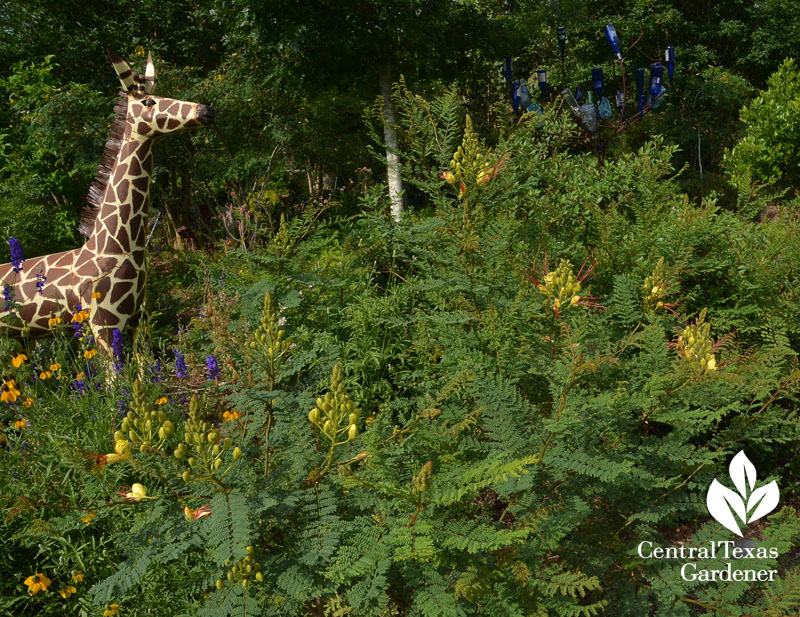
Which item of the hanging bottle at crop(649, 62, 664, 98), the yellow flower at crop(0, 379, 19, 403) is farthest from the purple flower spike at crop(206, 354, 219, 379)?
the hanging bottle at crop(649, 62, 664, 98)

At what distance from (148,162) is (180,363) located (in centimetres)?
156

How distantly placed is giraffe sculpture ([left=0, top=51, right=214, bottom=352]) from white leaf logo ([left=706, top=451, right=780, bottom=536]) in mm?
3278

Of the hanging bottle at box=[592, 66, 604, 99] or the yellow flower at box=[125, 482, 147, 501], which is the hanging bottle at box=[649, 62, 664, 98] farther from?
the yellow flower at box=[125, 482, 147, 501]

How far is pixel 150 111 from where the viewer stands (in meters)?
3.78

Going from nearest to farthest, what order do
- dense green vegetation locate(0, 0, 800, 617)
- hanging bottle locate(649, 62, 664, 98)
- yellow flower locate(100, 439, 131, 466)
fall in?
yellow flower locate(100, 439, 131, 466) < dense green vegetation locate(0, 0, 800, 617) < hanging bottle locate(649, 62, 664, 98)

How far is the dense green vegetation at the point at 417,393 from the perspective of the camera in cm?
147

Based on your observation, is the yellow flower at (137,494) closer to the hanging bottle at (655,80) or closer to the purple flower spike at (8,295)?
the purple flower spike at (8,295)

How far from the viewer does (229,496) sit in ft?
4.50

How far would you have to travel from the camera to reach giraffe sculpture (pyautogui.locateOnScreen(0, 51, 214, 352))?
355 cm

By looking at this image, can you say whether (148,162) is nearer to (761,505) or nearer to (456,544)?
(456,544)

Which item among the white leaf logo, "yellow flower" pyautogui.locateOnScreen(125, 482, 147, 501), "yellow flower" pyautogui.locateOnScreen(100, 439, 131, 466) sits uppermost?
"yellow flower" pyautogui.locateOnScreen(100, 439, 131, 466)

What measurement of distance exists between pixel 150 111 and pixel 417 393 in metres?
2.60

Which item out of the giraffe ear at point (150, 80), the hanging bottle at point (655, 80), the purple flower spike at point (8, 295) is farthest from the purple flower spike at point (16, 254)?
the hanging bottle at point (655, 80)

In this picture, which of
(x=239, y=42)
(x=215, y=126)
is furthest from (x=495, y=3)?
(x=215, y=126)
